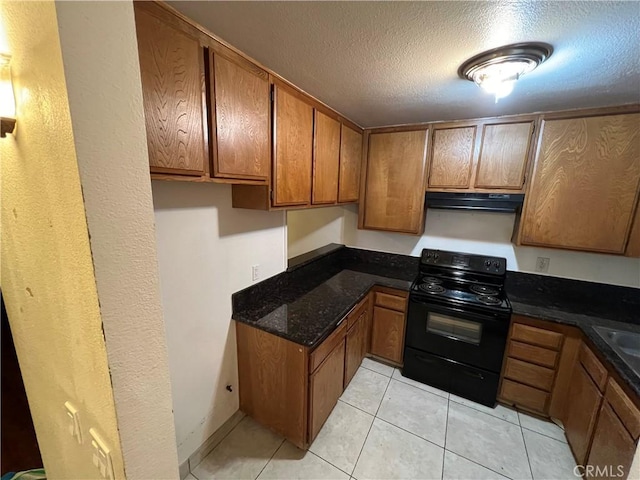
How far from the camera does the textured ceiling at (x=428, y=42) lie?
0.93m

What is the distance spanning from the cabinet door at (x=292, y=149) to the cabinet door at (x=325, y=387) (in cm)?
110

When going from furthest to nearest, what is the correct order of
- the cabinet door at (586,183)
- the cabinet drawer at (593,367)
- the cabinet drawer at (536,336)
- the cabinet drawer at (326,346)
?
1. the cabinet drawer at (536,336)
2. the cabinet door at (586,183)
3. the cabinet drawer at (326,346)
4. the cabinet drawer at (593,367)

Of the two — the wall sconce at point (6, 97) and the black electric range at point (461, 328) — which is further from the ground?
the wall sconce at point (6, 97)

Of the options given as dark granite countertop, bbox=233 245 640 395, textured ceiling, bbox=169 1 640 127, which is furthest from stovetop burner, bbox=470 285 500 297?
textured ceiling, bbox=169 1 640 127

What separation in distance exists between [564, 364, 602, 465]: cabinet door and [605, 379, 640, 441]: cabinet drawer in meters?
0.12

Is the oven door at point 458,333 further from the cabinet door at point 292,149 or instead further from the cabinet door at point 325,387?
the cabinet door at point 292,149

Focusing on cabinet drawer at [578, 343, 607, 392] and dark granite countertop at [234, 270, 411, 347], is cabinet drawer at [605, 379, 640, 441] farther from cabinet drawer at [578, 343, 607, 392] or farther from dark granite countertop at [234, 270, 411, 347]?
dark granite countertop at [234, 270, 411, 347]

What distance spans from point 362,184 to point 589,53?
1.73m

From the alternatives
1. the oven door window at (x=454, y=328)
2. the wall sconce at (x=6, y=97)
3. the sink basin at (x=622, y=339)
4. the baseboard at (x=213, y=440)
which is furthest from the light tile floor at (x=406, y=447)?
the wall sconce at (x=6, y=97)

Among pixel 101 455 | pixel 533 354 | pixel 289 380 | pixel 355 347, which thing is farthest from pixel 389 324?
pixel 101 455

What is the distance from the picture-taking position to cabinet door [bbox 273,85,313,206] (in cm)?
155

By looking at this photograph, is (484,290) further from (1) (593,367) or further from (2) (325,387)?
(2) (325,387)

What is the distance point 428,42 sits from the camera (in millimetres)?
1117

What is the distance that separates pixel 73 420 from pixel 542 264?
309cm
